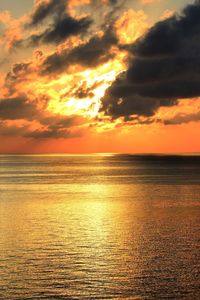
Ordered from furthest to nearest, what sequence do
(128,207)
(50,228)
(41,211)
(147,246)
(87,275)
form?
(128,207) < (41,211) < (50,228) < (147,246) < (87,275)

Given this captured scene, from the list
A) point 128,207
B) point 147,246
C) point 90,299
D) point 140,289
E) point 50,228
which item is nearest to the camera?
point 90,299

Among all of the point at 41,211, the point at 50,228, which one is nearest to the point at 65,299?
the point at 50,228

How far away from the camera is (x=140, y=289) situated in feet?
99.1

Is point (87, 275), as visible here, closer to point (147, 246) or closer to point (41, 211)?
point (147, 246)

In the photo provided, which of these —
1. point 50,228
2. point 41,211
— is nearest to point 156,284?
point 50,228

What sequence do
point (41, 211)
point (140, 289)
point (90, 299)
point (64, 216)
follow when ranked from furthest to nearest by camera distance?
point (41, 211) < point (64, 216) < point (140, 289) < point (90, 299)

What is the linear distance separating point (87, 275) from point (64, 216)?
29.5 m

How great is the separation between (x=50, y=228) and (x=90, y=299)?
2456cm

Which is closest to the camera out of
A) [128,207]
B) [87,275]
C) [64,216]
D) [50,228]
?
[87,275]

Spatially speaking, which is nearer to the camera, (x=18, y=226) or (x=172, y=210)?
(x=18, y=226)

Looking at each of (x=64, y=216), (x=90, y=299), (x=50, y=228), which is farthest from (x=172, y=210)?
A: (x=90, y=299)

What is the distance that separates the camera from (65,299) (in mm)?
28031

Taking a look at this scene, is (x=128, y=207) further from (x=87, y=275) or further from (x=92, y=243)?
(x=87, y=275)

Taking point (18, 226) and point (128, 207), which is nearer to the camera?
point (18, 226)
